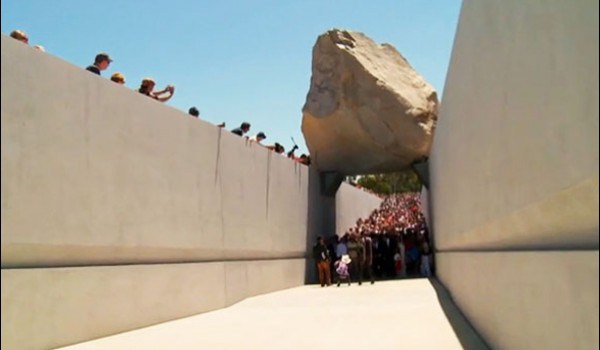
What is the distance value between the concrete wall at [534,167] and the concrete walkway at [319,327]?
1052mm

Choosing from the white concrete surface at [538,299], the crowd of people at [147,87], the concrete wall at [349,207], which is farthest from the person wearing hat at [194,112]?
the concrete wall at [349,207]

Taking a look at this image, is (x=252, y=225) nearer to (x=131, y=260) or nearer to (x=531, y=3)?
(x=131, y=260)

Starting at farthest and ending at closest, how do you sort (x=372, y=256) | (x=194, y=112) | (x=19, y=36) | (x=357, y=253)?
(x=372, y=256) → (x=357, y=253) → (x=194, y=112) → (x=19, y=36)

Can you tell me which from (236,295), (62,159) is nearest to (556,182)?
(62,159)

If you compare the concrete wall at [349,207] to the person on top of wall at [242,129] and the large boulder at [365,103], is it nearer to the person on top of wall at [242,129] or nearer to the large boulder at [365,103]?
the large boulder at [365,103]

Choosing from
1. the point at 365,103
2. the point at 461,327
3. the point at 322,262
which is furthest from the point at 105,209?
the point at 365,103

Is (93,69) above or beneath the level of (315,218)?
above

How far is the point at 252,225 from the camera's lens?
1184 centimetres

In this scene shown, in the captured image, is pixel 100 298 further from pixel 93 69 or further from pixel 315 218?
pixel 315 218

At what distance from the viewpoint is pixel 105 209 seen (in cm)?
712

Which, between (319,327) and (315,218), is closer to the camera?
(319,327)

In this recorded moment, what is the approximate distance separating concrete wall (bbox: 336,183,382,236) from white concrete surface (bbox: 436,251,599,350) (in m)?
15.0

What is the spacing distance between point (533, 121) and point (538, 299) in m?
1.00

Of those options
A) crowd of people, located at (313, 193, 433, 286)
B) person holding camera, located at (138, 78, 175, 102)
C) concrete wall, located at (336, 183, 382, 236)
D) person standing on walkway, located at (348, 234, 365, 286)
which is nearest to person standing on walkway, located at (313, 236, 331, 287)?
crowd of people, located at (313, 193, 433, 286)
